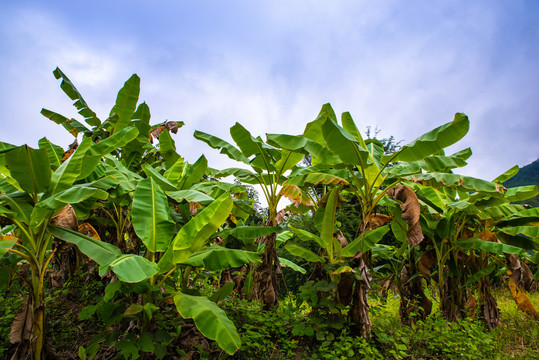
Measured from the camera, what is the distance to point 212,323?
92.7 inches

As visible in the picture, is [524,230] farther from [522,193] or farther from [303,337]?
[303,337]

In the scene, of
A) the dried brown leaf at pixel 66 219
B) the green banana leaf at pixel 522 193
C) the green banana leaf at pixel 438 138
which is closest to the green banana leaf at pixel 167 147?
the dried brown leaf at pixel 66 219

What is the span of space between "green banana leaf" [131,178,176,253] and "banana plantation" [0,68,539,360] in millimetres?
13

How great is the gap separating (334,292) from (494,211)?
3035 mm

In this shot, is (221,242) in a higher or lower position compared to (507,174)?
lower

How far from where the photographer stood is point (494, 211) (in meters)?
4.73

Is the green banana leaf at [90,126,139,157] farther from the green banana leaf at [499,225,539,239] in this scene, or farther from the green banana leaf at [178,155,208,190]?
the green banana leaf at [499,225,539,239]

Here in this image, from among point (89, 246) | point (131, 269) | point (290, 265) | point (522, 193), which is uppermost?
point (522, 193)

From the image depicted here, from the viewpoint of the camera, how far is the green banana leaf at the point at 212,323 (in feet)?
7.39

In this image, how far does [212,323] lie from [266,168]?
2.62 metres

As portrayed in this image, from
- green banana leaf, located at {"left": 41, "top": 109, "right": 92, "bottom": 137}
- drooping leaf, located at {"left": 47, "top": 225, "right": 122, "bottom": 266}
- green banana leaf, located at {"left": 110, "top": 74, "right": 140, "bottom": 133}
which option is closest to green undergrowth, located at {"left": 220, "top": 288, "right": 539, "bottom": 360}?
drooping leaf, located at {"left": 47, "top": 225, "right": 122, "bottom": 266}

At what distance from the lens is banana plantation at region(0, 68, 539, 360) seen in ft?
8.84

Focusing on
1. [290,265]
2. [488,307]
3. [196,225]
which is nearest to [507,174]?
[488,307]

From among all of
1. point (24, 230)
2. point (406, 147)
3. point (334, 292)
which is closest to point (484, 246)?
point (406, 147)
